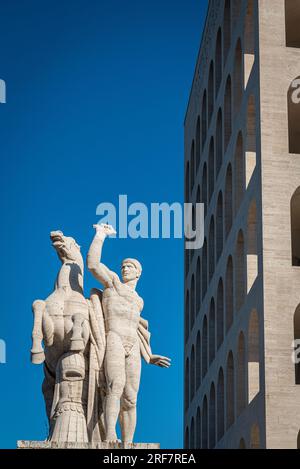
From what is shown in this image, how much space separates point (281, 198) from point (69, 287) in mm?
17478

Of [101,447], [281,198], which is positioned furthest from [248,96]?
[101,447]

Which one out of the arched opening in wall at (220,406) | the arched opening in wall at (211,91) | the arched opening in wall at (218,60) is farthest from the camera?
the arched opening in wall at (211,91)

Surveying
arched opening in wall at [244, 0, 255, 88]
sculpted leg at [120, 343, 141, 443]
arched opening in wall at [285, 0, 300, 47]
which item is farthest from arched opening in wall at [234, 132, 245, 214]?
sculpted leg at [120, 343, 141, 443]

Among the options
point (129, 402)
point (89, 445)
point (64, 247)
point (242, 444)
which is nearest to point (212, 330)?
point (242, 444)

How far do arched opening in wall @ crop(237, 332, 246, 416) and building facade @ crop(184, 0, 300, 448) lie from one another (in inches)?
1.8

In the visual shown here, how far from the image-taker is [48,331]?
2359 centimetres

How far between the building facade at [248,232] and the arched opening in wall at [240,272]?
39 millimetres

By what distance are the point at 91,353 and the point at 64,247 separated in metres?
2.51

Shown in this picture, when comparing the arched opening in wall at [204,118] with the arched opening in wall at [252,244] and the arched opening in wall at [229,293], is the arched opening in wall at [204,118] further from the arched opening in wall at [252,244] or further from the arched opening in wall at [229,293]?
the arched opening in wall at [252,244]

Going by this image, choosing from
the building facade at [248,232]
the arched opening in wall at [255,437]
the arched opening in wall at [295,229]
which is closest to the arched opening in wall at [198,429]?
the building facade at [248,232]

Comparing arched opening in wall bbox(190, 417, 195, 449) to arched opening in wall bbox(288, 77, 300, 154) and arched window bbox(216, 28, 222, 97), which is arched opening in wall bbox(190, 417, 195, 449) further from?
arched opening in wall bbox(288, 77, 300, 154)

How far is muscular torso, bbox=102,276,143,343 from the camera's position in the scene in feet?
78.5

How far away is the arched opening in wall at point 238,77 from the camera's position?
48.0 m

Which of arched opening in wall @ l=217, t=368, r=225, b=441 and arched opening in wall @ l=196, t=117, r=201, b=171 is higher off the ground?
arched opening in wall @ l=196, t=117, r=201, b=171
